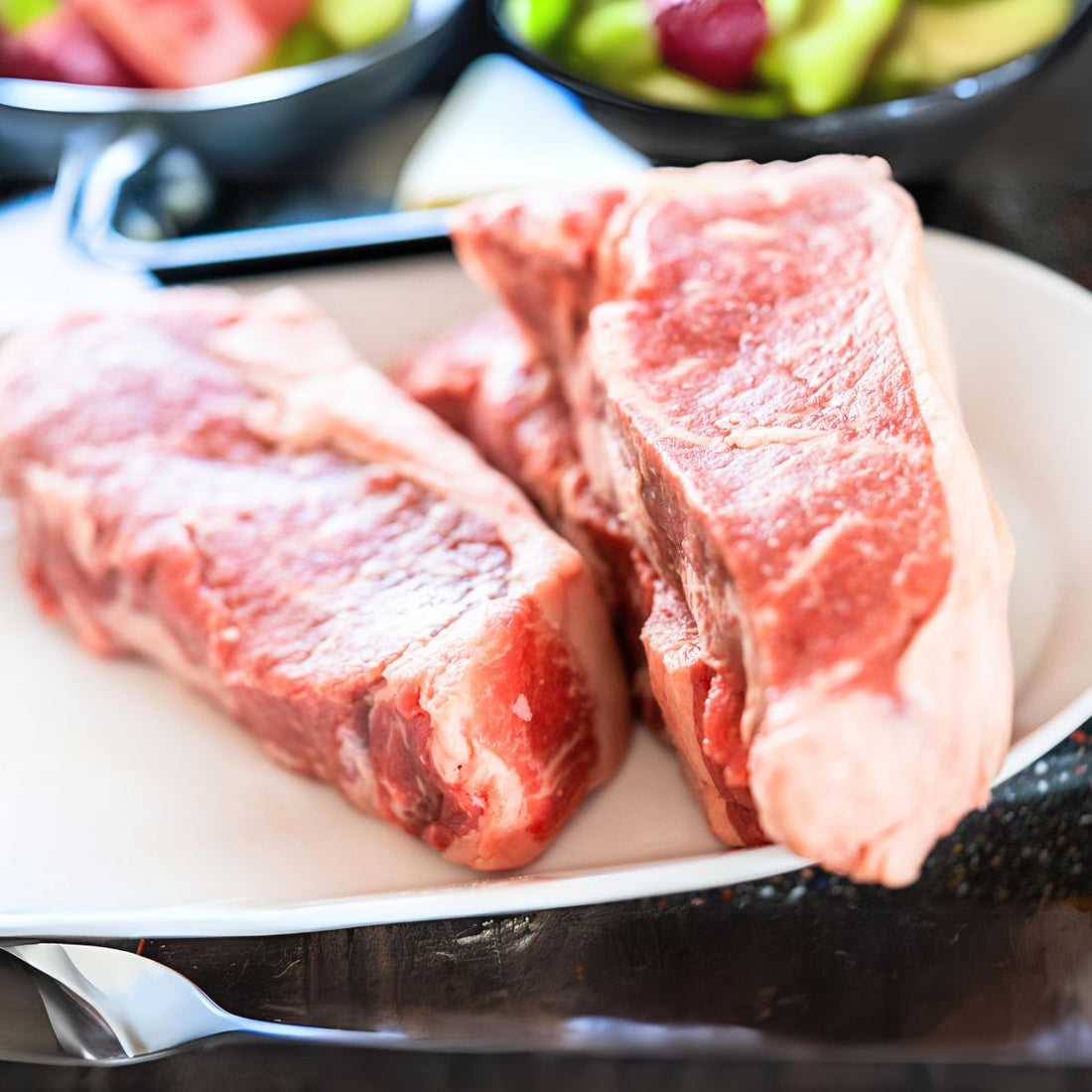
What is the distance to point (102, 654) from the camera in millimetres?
1618

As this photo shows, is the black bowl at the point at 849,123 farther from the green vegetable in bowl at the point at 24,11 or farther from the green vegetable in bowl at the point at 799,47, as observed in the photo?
the green vegetable in bowl at the point at 24,11

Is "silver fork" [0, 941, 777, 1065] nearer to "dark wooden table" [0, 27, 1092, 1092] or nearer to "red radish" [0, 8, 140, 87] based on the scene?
"dark wooden table" [0, 27, 1092, 1092]

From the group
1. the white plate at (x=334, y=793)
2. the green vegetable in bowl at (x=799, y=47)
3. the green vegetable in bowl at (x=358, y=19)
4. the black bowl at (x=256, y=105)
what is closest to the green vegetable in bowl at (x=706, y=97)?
the green vegetable in bowl at (x=799, y=47)

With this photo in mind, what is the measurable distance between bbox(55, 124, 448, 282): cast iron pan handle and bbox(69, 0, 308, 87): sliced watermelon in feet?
0.78

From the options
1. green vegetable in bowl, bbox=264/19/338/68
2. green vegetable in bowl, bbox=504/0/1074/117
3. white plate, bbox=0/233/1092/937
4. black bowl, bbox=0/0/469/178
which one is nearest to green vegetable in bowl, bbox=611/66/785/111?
green vegetable in bowl, bbox=504/0/1074/117

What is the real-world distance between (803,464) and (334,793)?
2.32ft

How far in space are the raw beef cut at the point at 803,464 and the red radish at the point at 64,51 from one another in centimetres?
134

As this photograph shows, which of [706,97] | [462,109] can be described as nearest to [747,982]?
[706,97]

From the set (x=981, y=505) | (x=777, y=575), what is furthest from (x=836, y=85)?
(x=777, y=575)

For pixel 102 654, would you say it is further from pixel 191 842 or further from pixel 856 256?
pixel 856 256

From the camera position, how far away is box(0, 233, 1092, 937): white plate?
3.94 feet

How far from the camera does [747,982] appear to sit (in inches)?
46.7

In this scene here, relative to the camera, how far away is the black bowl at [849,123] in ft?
5.63

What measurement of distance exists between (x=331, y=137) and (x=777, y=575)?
171cm
